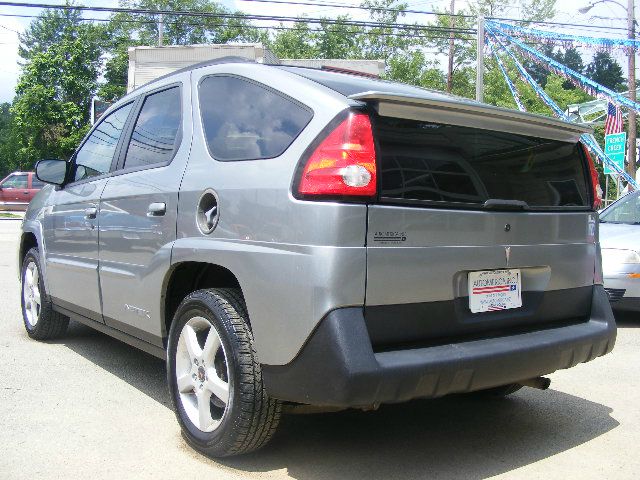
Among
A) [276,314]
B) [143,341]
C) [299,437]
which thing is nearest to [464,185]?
[276,314]

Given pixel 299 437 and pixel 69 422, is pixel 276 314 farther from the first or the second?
pixel 69 422

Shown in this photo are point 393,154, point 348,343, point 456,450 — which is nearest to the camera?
point 348,343

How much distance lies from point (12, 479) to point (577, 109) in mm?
27694

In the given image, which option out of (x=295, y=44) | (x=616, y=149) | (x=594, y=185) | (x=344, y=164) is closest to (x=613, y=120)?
(x=616, y=149)

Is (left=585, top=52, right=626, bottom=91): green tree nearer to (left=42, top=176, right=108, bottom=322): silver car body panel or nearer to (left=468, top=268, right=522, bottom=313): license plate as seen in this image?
(left=42, top=176, right=108, bottom=322): silver car body panel

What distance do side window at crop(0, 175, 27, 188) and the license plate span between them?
2733cm

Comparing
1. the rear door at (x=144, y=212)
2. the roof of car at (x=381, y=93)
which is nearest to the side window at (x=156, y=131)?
the rear door at (x=144, y=212)

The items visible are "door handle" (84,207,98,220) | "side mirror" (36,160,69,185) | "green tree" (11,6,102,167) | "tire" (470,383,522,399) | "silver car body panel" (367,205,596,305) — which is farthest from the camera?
"green tree" (11,6,102,167)

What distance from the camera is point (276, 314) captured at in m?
2.76

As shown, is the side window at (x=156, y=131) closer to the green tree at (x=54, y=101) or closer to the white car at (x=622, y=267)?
the white car at (x=622, y=267)

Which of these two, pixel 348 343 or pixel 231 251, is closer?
pixel 348 343

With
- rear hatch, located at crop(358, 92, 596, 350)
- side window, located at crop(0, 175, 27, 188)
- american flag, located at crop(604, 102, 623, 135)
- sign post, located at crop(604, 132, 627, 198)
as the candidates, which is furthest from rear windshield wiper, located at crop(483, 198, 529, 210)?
side window, located at crop(0, 175, 27, 188)

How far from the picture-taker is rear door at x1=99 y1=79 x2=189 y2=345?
3.52 m

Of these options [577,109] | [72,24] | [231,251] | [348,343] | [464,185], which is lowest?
[348,343]
